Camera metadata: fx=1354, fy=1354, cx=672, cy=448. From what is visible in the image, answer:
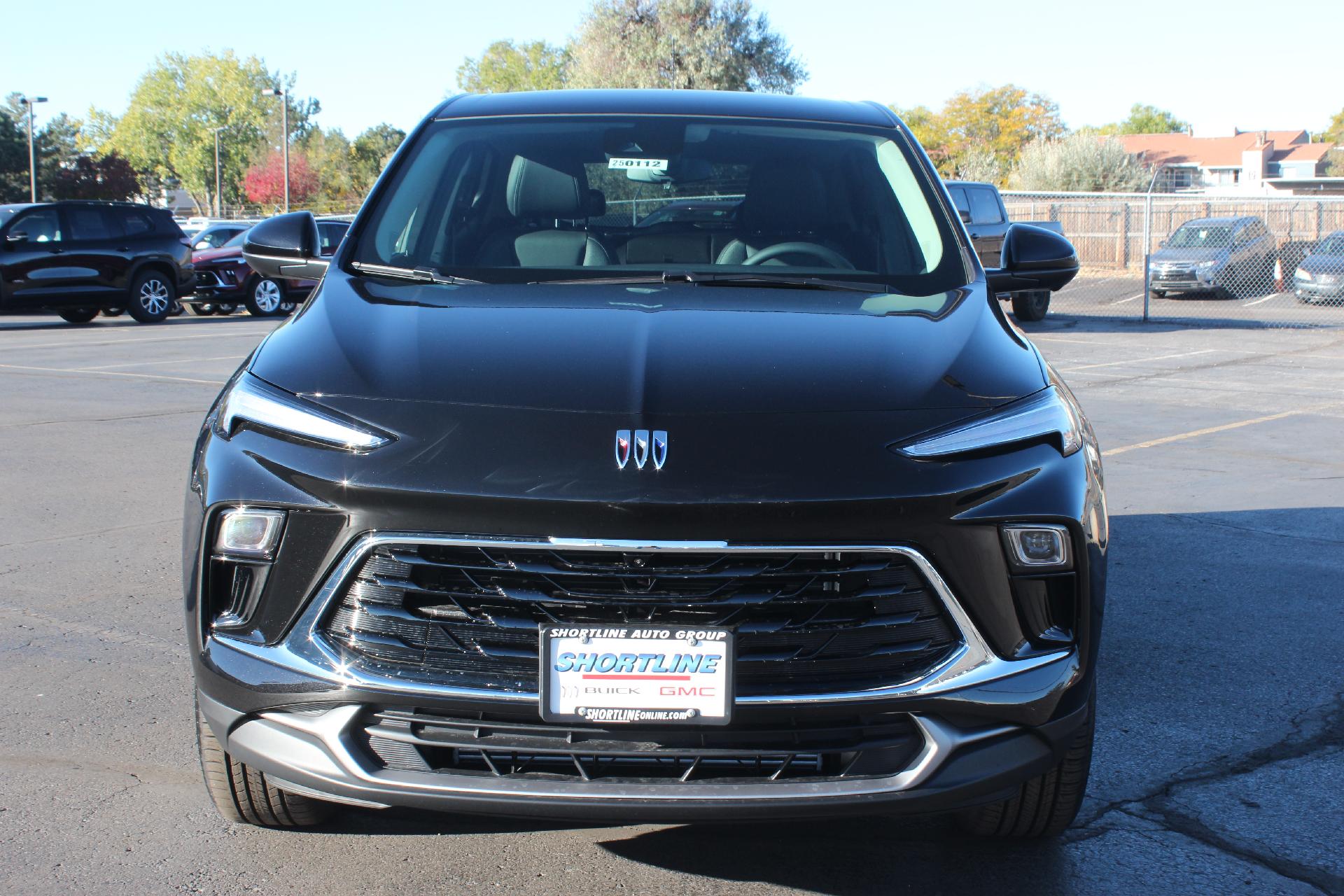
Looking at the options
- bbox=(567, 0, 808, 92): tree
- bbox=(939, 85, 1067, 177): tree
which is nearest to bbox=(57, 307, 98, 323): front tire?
bbox=(567, 0, 808, 92): tree

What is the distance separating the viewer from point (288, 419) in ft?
8.29

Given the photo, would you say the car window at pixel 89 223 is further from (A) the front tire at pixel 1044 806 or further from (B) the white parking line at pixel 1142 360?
(A) the front tire at pixel 1044 806

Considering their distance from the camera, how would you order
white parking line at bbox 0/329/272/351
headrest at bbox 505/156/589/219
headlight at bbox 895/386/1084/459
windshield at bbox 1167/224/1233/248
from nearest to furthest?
headlight at bbox 895/386/1084/459 < headrest at bbox 505/156/589/219 < white parking line at bbox 0/329/272/351 < windshield at bbox 1167/224/1233/248

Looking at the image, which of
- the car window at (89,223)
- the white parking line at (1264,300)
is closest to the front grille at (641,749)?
the car window at (89,223)

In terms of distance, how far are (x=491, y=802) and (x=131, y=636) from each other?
2.60 meters

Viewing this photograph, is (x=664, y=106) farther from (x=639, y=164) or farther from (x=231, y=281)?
(x=231, y=281)

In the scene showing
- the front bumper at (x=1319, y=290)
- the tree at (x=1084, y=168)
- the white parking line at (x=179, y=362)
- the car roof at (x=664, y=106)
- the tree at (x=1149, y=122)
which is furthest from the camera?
the tree at (x=1149, y=122)

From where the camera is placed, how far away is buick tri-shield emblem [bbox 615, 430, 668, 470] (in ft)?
7.72

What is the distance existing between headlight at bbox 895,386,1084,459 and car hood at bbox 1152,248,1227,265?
23.7 metres

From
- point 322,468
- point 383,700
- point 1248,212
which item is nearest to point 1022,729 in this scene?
point 383,700

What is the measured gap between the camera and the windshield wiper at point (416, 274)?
328 centimetres

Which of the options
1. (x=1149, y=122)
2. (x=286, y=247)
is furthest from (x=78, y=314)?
(x=1149, y=122)

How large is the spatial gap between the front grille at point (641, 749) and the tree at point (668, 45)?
4273 centimetres

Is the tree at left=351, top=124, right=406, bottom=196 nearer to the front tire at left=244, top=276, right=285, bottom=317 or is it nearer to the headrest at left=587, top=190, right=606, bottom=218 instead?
the front tire at left=244, top=276, right=285, bottom=317
